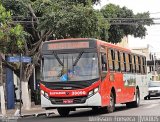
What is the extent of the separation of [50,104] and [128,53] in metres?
6.45

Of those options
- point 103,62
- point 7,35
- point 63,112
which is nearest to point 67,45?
point 103,62

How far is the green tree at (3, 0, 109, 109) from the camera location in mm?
26500

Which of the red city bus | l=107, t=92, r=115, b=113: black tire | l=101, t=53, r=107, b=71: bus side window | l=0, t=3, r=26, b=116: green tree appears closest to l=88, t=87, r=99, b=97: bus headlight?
the red city bus

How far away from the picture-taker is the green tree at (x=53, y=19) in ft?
86.9

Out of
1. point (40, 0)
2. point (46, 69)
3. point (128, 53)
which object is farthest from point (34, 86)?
point (46, 69)

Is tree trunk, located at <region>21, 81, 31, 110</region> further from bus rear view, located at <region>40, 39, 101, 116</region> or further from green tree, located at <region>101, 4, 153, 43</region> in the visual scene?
green tree, located at <region>101, 4, 153, 43</region>

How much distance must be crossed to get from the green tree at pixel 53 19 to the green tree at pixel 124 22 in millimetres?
10214

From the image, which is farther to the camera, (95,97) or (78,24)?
(78,24)

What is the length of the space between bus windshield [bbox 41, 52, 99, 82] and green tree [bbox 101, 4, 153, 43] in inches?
752

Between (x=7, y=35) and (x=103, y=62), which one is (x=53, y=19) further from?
(x=103, y=62)

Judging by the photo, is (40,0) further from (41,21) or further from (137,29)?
(137,29)

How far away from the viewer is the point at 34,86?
1390 inches

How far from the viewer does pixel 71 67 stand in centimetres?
1931

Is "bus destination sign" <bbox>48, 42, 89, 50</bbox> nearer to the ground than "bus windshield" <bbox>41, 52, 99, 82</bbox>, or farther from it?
farther from it
